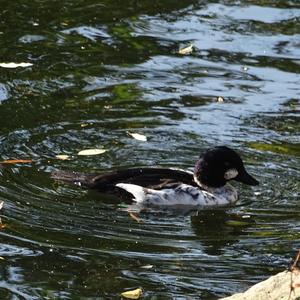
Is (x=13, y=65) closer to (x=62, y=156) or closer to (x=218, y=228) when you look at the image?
(x=62, y=156)

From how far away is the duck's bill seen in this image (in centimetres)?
1004

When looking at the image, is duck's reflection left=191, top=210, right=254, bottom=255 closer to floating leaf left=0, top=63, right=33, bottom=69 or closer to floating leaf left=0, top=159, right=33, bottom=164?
floating leaf left=0, top=159, right=33, bottom=164

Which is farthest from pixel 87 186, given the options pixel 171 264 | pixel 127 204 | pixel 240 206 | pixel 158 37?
pixel 158 37

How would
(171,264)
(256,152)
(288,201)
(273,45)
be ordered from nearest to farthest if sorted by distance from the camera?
(171,264) → (288,201) → (256,152) → (273,45)

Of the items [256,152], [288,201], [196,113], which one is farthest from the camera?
[196,113]

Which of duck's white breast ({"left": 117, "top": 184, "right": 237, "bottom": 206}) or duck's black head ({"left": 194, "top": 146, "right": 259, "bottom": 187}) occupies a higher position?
duck's black head ({"left": 194, "top": 146, "right": 259, "bottom": 187})

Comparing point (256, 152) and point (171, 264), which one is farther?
point (256, 152)

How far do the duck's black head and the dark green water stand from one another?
185mm

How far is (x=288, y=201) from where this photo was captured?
379 inches

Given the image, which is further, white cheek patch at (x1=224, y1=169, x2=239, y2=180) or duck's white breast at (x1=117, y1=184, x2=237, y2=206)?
white cheek patch at (x1=224, y1=169, x2=239, y2=180)

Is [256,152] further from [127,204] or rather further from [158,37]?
[158,37]

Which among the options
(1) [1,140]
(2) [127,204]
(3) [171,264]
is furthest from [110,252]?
(1) [1,140]

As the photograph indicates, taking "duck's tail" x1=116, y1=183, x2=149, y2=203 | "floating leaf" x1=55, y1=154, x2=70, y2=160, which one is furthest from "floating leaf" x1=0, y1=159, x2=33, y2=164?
"duck's tail" x1=116, y1=183, x2=149, y2=203

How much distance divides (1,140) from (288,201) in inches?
107
